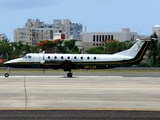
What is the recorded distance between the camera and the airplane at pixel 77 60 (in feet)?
136

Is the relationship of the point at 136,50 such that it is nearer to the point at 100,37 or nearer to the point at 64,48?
the point at 64,48

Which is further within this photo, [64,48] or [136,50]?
[64,48]

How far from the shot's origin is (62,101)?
1794 centimetres

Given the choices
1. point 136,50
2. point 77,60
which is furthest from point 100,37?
point 77,60

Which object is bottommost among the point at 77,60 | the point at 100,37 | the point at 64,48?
the point at 77,60

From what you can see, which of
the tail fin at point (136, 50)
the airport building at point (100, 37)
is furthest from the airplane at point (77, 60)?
the airport building at point (100, 37)

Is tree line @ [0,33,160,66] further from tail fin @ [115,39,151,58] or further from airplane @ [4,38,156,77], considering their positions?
airplane @ [4,38,156,77]

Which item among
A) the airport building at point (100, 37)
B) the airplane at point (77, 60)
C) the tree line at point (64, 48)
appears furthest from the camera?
the airport building at point (100, 37)

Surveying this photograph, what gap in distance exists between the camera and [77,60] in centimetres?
4209

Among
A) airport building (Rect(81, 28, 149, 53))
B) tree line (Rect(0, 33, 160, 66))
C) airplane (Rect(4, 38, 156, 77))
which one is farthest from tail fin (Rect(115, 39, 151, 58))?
airport building (Rect(81, 28, 149, 53))

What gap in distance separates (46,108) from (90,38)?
167998 millimetres

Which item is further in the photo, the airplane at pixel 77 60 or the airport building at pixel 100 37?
the airport building at pixel 100 37

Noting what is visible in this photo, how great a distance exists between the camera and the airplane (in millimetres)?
41312

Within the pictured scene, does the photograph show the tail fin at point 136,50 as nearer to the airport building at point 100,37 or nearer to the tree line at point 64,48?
the tree line at point 64,48
